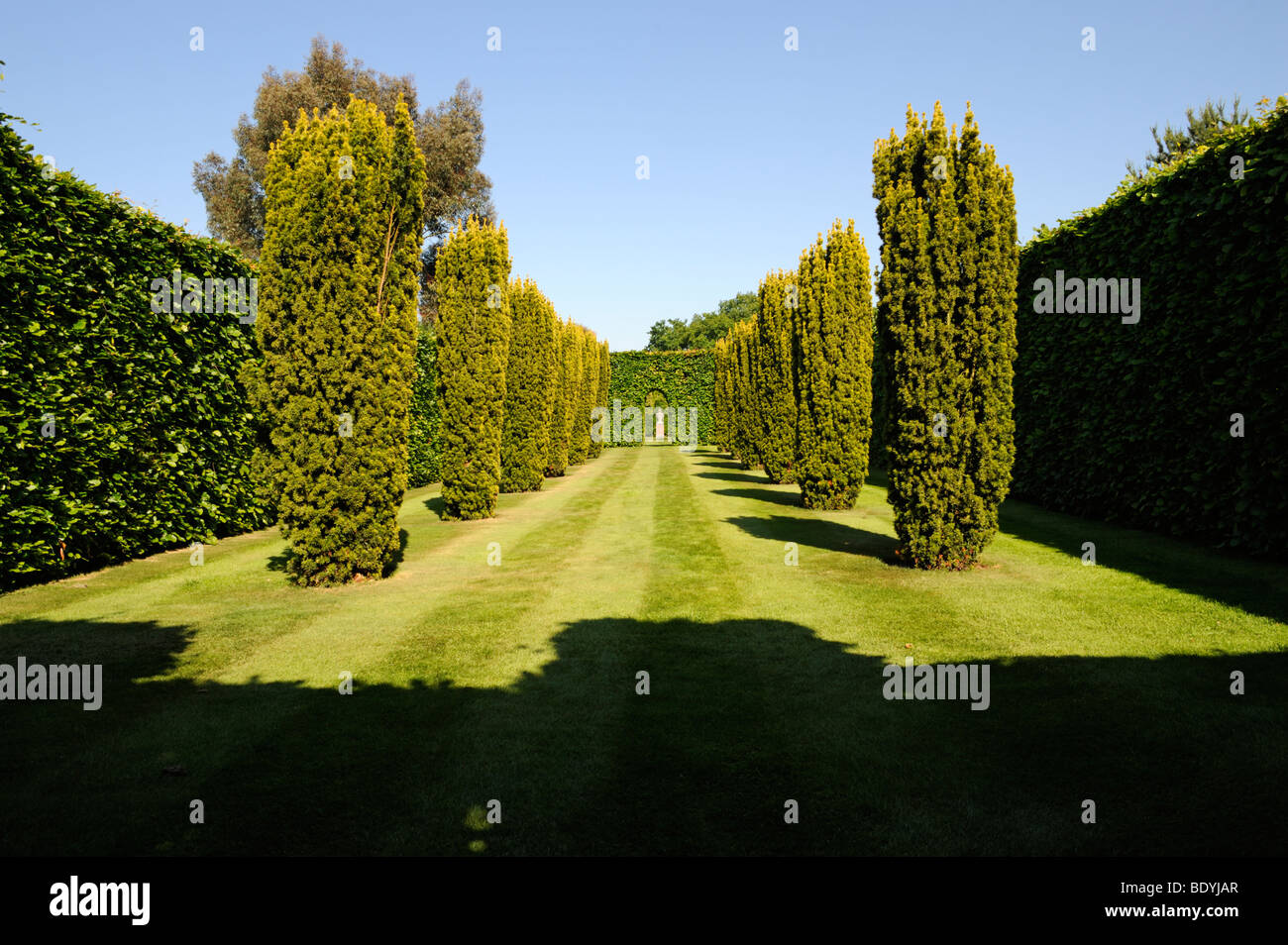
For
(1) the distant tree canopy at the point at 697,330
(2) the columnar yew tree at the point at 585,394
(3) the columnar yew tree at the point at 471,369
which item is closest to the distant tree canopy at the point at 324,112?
(2) the columnar yew tree at the point at 585,394

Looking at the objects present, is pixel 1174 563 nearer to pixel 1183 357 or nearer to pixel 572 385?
pixel 1183 357

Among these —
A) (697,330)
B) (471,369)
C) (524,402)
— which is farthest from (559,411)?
(697,330)

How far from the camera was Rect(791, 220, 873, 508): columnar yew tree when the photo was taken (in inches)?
650

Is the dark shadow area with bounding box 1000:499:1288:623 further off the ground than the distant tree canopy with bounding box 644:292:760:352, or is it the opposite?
the distant tree canopy with bounding box 644:292:760:352

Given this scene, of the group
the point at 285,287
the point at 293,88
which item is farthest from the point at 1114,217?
the point at 293,88

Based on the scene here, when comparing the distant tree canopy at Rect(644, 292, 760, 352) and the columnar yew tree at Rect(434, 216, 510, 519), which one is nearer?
the columnar yew tree at Rect(434, 216, 510, 519)

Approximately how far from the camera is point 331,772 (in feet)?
14.8

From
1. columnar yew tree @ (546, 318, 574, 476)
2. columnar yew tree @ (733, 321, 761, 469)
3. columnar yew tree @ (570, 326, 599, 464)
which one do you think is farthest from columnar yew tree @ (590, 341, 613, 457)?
columnar yew tree @ (546, 318, 574, 476)

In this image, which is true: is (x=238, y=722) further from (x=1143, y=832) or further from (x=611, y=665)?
(x=1143, y=832)

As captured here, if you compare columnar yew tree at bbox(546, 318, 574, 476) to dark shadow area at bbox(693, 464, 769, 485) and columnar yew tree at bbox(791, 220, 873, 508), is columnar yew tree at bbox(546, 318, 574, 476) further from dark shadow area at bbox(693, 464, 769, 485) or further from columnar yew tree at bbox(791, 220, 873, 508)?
columnar yew tree at bbox(791, 220, 873, 508)

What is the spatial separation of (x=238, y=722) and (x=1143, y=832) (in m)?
5.51

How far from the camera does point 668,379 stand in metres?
49.9

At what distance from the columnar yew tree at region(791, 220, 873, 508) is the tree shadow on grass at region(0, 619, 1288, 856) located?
1035 cm

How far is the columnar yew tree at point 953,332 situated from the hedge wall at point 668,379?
3951 cm
